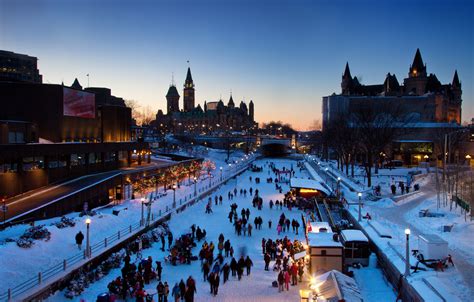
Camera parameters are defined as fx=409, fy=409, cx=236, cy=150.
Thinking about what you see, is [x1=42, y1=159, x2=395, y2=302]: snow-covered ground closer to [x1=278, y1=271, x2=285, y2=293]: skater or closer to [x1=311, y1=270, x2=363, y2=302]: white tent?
[x1=278, y1=271, x2=285, y2=293]: skater

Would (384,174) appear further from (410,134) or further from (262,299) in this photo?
(262,299)

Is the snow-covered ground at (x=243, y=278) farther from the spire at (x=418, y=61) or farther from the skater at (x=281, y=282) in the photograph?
the spire at (x=418, y=61)

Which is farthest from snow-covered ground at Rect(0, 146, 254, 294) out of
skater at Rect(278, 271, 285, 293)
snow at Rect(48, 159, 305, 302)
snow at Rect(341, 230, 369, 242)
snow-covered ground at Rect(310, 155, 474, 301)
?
snow-covered ground at Rect(310, 155, 474, 301)

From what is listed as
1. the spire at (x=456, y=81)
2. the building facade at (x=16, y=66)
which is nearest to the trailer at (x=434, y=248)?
the building facade at (x=16, y=66)

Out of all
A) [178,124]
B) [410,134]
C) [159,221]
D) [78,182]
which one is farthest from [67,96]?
[178,124]

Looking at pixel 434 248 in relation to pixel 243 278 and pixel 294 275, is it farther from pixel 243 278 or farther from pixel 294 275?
pixel 243 278

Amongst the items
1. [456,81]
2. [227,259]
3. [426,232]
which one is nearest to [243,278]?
[227,259]

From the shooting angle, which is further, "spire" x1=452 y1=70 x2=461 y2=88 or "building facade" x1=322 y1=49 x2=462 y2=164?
"spire" x1=452 y1=70 x2=461 y2=88

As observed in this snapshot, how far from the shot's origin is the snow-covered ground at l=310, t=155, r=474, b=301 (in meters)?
13.3

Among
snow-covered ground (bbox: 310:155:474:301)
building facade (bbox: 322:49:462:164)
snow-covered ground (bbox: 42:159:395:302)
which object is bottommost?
snow-covered ground (bbox: 42:159:395:302)

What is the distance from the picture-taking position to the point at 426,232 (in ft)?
68.8

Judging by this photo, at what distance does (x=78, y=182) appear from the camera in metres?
30.4

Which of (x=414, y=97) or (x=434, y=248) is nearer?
(x=434, y=248)

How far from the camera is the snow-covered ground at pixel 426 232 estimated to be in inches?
524
